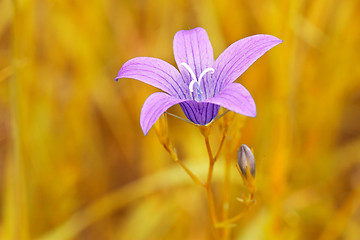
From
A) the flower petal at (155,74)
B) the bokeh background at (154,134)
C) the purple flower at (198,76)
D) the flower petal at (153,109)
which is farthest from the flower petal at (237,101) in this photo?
the bokeh background at (154,134)

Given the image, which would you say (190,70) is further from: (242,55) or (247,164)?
(247,164)

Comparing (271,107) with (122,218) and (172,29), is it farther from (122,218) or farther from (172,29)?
(122,218)

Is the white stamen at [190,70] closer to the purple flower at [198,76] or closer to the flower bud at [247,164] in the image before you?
the purple flower at [198,76]

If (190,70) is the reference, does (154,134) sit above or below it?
below

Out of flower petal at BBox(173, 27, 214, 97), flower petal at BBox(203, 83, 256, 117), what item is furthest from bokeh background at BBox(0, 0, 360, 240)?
flower petal at BBox(203, 83, 256, 117)

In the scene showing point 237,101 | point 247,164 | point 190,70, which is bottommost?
point 247,164

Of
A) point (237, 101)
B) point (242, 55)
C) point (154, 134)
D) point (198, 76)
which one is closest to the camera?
point (237, 101)

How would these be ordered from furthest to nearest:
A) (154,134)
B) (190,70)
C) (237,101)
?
1. (154,134)
2. (190,70)
3. (237,101)

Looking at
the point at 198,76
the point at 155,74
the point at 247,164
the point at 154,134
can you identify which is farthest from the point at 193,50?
the point at 154,134
